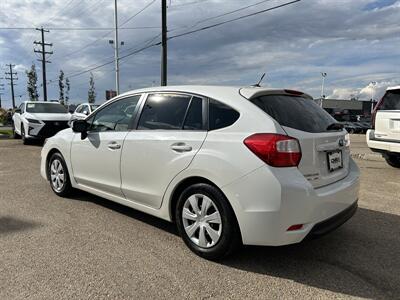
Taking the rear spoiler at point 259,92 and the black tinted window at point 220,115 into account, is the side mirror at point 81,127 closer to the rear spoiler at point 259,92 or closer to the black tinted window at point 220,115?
the black tinted window at point 220,115

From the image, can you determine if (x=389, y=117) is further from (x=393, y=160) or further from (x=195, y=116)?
(x=195, y=116)

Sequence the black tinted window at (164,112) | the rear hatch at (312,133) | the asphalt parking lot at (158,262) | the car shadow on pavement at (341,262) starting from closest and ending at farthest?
the asphalt parking lot at (158,262)
the car shadow on pavement at (341,262)
the rear hatch at (312,133)
the black tinted window at (164,112)

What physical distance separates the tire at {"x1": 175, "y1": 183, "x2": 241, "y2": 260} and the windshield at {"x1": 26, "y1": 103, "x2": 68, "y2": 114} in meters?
12.2

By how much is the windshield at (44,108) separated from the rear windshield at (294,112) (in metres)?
12.5

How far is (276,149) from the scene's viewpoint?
3.14 metres

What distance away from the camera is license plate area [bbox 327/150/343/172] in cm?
359

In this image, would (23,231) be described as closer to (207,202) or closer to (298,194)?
(207,202)

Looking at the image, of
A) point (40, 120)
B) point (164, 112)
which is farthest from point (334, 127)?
point (40, 120)

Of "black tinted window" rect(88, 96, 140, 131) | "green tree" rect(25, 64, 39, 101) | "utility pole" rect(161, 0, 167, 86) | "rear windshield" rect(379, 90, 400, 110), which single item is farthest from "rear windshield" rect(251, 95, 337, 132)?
"green tree" rect(25, 64, 39, 101)

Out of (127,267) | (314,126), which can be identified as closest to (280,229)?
(314,126)

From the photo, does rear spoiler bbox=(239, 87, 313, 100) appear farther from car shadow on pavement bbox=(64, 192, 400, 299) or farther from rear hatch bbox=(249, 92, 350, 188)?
car shadow on pavement bbox=(64, 192, 400, 299)

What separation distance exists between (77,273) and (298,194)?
6.57 feet

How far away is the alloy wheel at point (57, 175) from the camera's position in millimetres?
5648

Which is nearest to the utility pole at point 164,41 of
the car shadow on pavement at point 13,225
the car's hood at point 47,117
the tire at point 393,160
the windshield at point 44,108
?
the windshield at point 44,108
